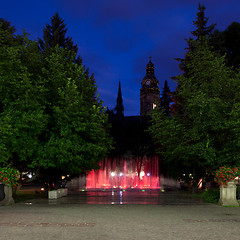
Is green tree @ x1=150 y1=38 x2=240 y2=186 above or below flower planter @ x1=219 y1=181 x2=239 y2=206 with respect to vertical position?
above

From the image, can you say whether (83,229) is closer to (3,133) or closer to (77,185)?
(3,133)

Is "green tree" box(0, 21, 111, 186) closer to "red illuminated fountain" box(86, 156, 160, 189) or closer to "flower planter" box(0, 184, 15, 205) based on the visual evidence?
"flower planter" box(0, 184, 15, 205)

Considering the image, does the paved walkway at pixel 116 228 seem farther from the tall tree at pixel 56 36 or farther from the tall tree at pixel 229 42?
the tall tree at pixel 56 36

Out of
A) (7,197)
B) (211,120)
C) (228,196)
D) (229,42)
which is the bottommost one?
(7,197)

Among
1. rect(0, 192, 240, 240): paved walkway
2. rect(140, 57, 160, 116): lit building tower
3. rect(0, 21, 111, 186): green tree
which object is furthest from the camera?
rect(140, 57, 160, 116): lit building tower

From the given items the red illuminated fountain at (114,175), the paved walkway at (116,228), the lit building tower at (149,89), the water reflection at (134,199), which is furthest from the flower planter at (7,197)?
the lit building tower at (149,89)

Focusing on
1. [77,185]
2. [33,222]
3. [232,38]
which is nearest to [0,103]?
[33,222]

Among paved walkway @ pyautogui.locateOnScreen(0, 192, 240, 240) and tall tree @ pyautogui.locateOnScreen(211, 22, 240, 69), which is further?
tall tree @ pyautogui.locateOnScreen(211, 22, 240, 69)

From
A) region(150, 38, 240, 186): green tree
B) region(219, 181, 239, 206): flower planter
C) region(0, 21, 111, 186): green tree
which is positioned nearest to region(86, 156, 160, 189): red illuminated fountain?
region(150, 38, 240, 186): green tree

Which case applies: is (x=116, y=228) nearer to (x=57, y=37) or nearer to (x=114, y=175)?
(x=57, y=37)

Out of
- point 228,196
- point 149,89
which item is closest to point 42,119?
point 228,196

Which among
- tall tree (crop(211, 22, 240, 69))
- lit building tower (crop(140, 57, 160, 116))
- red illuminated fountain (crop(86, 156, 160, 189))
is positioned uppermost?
lit building tower (crop(140, 57, 160, 116))

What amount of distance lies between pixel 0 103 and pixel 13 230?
1462cm

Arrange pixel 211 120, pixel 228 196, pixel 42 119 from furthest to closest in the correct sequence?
pixel 211 120 → pixel 42 119 → pixel 228 196
